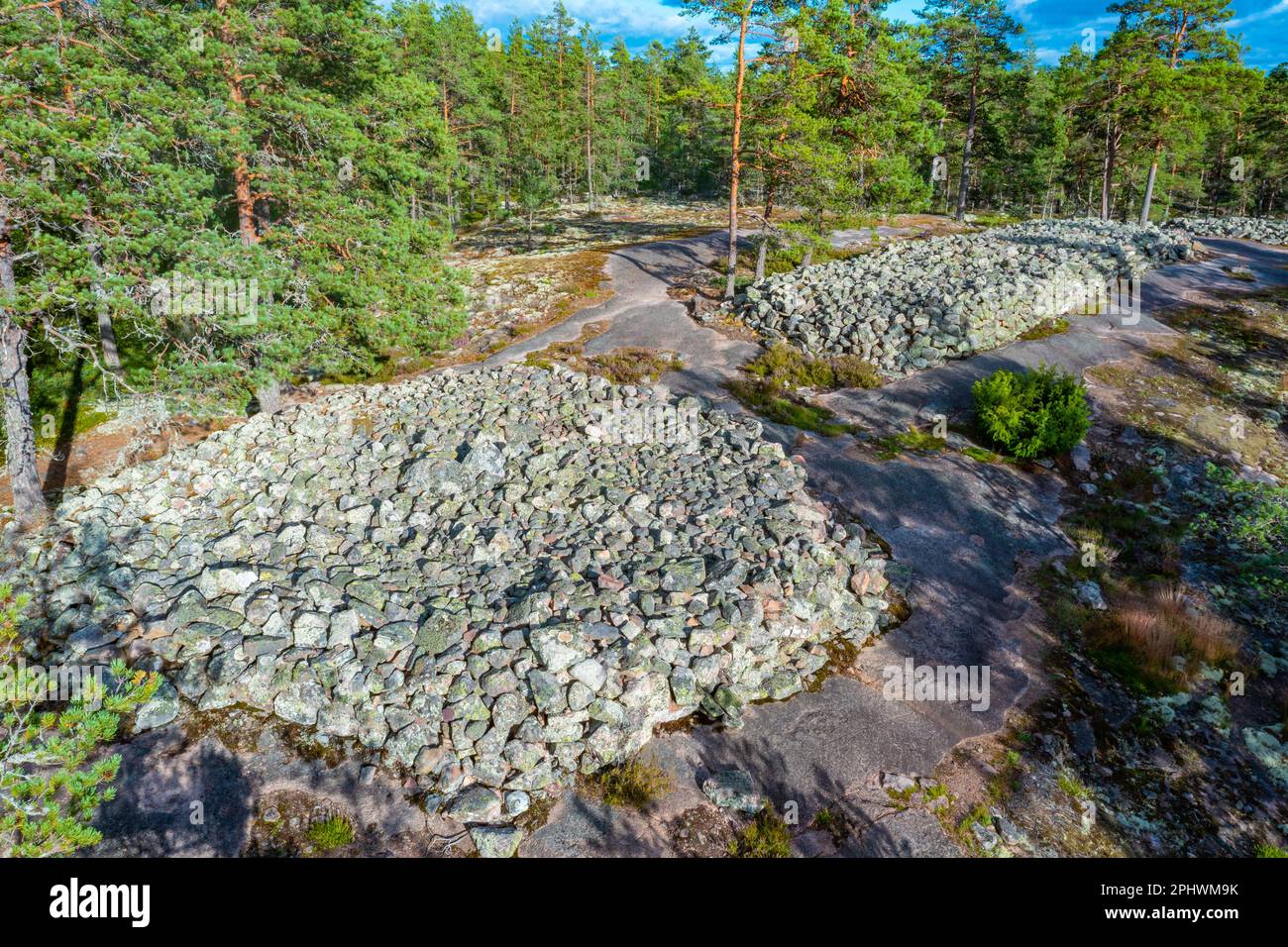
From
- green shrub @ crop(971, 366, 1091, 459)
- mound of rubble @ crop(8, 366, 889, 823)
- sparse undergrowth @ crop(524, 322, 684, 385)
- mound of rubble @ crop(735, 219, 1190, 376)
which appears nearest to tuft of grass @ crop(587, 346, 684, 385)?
sparse undergrowth @ crop(524, 322, 684, 385)

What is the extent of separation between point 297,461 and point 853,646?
1211 centimetres

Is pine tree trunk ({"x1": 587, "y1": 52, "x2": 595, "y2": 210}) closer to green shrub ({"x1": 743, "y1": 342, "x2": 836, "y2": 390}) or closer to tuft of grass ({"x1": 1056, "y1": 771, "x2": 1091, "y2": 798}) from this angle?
green shrub ({"x1": 743, "y1": 342, "x2": 836, "y2": 390})

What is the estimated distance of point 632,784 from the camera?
789 centimetres

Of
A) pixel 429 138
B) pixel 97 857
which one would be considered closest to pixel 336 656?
pixel 97 857

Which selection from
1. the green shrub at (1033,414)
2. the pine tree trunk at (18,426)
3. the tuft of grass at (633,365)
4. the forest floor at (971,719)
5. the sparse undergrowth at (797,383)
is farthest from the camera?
the tuft of grass at (633,365)

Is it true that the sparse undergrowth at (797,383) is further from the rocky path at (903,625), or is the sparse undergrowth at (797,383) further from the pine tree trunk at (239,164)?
the pine tree trunk at (239,164)

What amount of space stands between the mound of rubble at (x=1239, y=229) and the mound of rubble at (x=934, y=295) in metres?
17.4

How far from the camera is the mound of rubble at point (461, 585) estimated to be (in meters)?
8.44

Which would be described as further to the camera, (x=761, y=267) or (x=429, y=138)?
(x=761, y=267)

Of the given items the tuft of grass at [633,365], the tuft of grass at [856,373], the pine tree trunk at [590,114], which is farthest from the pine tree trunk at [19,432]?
the pine tree trunk at [590,114]

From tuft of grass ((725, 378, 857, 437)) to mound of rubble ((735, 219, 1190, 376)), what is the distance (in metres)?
3.79

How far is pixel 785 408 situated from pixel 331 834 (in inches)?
587

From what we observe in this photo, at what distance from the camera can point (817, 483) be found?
48.1 feet

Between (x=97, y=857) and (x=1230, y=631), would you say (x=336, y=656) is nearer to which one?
(x=97, y=857)
